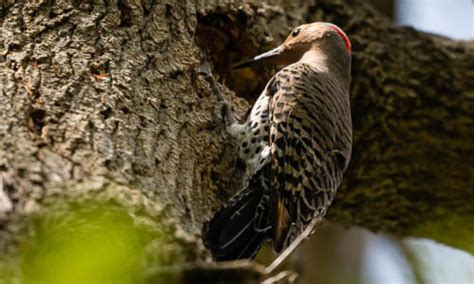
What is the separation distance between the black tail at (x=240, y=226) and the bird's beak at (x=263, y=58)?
2.97ft

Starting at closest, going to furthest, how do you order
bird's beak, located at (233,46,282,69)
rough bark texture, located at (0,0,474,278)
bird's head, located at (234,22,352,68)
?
rough bark texture, located at (0,0,474,278) < bird's beak, located at (233,46,282,69) < bird's head, located at (234,22,352,68)

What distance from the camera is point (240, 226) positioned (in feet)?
10.8

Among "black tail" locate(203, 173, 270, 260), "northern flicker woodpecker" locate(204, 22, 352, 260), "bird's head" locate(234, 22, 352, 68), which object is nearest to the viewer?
"black tail" locate(203, 173, 270, 260)

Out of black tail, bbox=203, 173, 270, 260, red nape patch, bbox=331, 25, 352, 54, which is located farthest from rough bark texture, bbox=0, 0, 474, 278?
red nape patch, bbox=331, 25, 352, 54

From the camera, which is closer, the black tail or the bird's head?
the black tail

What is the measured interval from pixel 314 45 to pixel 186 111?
5.42 ft

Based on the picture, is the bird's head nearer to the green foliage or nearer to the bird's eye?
the bird's eye

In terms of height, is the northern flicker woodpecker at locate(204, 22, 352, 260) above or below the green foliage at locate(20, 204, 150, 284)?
below

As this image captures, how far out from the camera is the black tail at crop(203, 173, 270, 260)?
308cm

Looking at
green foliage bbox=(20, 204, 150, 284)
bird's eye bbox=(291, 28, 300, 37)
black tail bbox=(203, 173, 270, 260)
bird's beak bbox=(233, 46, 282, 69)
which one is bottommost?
black tail bbox=(203, 173, 270, 260)

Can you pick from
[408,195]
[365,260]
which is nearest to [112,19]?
[408,195]

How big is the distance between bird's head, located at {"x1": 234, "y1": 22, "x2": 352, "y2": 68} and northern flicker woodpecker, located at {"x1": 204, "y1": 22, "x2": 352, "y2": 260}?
0.16 meters

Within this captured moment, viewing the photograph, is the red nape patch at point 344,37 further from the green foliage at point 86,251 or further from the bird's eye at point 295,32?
the green foliage at point 86,251

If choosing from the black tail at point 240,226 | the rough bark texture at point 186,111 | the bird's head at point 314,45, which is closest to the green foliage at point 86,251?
the rough bark texture at point 186,111
